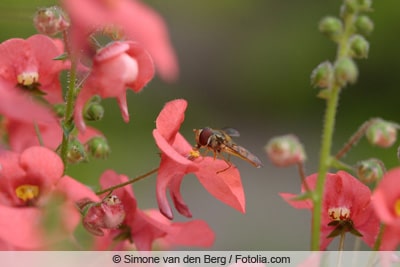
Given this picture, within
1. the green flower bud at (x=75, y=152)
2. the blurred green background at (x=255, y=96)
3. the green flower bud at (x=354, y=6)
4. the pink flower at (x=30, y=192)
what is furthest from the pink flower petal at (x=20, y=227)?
the blurred green background at (x=255, y=96)

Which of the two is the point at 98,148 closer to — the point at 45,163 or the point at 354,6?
the point at 45,163

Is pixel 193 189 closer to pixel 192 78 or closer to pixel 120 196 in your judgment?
pixel 192 78

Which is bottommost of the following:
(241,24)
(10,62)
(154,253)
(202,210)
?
(202,210)

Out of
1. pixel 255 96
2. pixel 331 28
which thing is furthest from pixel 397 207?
pixel 255 96

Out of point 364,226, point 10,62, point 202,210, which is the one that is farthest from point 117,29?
point 202,210

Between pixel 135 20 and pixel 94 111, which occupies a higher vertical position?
pixel 135 20

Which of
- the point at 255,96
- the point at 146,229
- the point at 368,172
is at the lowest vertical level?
the point at 255,96

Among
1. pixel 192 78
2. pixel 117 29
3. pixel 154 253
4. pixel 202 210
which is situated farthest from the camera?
pixel 192 78
